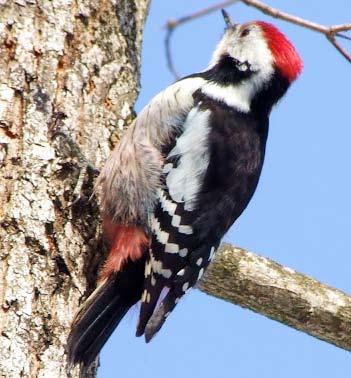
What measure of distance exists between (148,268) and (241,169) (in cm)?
54

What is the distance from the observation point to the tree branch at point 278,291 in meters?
2.99

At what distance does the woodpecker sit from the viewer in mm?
2848

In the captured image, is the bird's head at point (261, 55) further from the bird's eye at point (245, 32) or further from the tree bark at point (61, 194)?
the tree bark at point (61, 194)

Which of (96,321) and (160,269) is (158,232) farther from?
(96,321)

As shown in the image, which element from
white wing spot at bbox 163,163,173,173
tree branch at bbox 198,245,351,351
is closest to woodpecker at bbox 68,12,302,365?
white wing spot at bbox 163,163,173,173

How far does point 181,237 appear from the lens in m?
2.92

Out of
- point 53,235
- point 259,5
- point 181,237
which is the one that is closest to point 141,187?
point 181,237

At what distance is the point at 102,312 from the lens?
279cm

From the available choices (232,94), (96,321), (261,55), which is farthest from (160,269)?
(261,55)

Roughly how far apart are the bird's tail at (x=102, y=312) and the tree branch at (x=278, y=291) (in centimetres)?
29

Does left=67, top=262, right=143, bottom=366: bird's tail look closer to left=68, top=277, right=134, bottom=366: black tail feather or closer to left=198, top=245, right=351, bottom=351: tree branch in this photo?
left=68, top=277, right=134, bottom=366: black tail feather

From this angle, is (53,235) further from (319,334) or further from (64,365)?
(319,334)

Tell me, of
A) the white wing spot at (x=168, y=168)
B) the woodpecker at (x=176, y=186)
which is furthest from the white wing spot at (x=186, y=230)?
the white wing spot at (x=168, y=168)

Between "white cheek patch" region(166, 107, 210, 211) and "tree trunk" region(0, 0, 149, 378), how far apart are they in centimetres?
29
